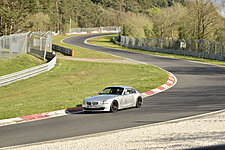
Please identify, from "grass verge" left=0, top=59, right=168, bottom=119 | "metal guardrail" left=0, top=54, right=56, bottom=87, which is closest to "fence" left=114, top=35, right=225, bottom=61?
"grass verge" left=0, top=59, right=168, bottom=119

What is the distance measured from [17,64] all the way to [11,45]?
8.21 feet

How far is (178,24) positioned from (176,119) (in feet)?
219

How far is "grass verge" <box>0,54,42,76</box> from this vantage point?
1255 inches

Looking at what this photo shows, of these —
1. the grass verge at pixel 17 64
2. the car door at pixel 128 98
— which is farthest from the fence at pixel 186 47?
the car door at pixel 128 98

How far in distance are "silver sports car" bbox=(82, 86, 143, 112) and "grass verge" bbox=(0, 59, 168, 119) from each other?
1903 mm

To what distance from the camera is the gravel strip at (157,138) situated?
29.7 feet

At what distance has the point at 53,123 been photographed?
13.3 metres

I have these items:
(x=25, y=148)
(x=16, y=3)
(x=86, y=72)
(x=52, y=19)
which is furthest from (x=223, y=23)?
(x=52, y=19)

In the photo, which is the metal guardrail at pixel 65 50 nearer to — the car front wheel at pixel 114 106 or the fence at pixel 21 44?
the fence at pixel 21 44

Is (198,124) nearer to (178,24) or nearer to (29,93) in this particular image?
(29,93)

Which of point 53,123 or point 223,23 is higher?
point 223,23

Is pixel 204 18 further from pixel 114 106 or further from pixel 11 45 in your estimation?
pixel 114 106

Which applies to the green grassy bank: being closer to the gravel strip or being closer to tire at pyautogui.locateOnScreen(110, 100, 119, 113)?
tire at pyautogui.locateOnScreen(110, 100, 119, 113)

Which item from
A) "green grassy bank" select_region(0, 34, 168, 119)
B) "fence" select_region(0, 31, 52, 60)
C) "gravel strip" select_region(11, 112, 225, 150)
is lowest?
"green grassy bank" select_region(0, 34, 168, 119)
